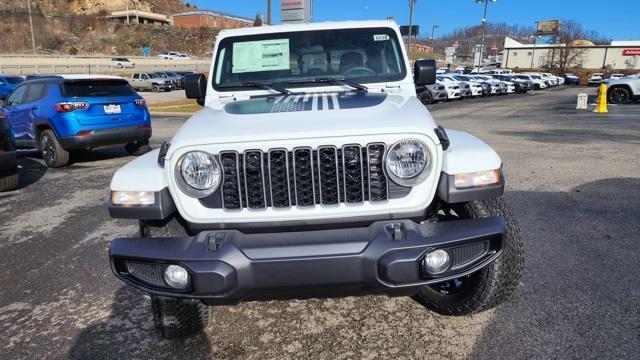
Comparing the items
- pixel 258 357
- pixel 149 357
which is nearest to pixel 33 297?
pixel 149 357

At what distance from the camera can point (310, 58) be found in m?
3.74

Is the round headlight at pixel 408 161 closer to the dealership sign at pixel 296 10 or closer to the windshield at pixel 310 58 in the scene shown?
the windshield at pixel 310 58

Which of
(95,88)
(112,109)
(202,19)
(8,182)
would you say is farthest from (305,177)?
(202,19)

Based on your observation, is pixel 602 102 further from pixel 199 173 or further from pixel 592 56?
pixel 592 56

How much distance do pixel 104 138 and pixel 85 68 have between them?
151 feet

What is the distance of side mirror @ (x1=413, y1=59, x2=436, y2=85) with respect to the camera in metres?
3.93

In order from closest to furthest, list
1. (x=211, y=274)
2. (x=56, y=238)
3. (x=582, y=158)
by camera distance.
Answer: (x=211, y=274) < (x=56, y=238) < (x=582, y=158)

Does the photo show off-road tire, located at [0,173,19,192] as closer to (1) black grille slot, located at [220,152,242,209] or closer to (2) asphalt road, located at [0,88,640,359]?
(2) asphalt road, located at [0,88,640,359]

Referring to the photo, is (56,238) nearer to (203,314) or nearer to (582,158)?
(203,314)

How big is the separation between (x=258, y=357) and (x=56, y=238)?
3149mm

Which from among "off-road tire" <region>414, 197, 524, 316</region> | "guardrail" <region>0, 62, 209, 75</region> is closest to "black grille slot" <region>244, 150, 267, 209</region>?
"off-road tire" <region>414, 197, 524, 316</region>

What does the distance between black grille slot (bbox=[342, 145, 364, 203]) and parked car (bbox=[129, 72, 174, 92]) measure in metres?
36.4

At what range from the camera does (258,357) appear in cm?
269

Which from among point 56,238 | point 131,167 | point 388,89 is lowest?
point 56,238
